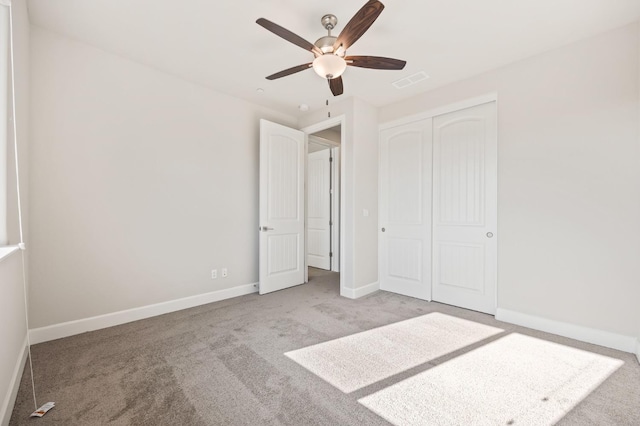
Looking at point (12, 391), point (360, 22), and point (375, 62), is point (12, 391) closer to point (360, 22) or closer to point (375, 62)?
point (360, 22)

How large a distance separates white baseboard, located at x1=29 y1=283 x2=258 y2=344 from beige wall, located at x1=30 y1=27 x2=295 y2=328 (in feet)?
0.19

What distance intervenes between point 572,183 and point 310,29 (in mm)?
2722

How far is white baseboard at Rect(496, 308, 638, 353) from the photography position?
2342 millimetres

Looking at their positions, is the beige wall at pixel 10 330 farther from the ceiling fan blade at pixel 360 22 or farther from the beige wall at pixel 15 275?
the ceiling fan blade at pixel 360 22

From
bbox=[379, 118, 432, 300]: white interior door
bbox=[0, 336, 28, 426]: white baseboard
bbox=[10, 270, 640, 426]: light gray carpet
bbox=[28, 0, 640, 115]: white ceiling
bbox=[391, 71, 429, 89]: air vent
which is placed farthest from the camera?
bbox=[379, 118, 432, 300]: white interior door

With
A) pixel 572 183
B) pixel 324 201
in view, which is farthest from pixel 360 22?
pixel 324 201

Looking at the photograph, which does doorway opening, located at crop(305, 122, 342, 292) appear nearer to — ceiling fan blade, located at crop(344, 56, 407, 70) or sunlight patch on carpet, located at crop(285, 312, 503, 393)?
sunlight patch on carpet, located at crop(285, 312, 503, 393)

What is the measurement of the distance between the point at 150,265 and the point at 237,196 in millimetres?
1323

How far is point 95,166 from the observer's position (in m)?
2.72

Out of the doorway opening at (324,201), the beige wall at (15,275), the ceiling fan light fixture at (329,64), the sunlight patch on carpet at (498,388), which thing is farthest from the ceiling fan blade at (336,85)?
the doorway opening at (324,201)

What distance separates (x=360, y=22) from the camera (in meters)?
1.87

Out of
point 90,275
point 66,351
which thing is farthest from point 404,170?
point 66,351

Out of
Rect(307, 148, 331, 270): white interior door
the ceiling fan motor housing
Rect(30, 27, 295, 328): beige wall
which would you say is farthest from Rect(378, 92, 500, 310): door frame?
Rect(30, 27, 295, 328): beige wall

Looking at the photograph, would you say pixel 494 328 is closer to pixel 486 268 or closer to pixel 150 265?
pixel 486 268
